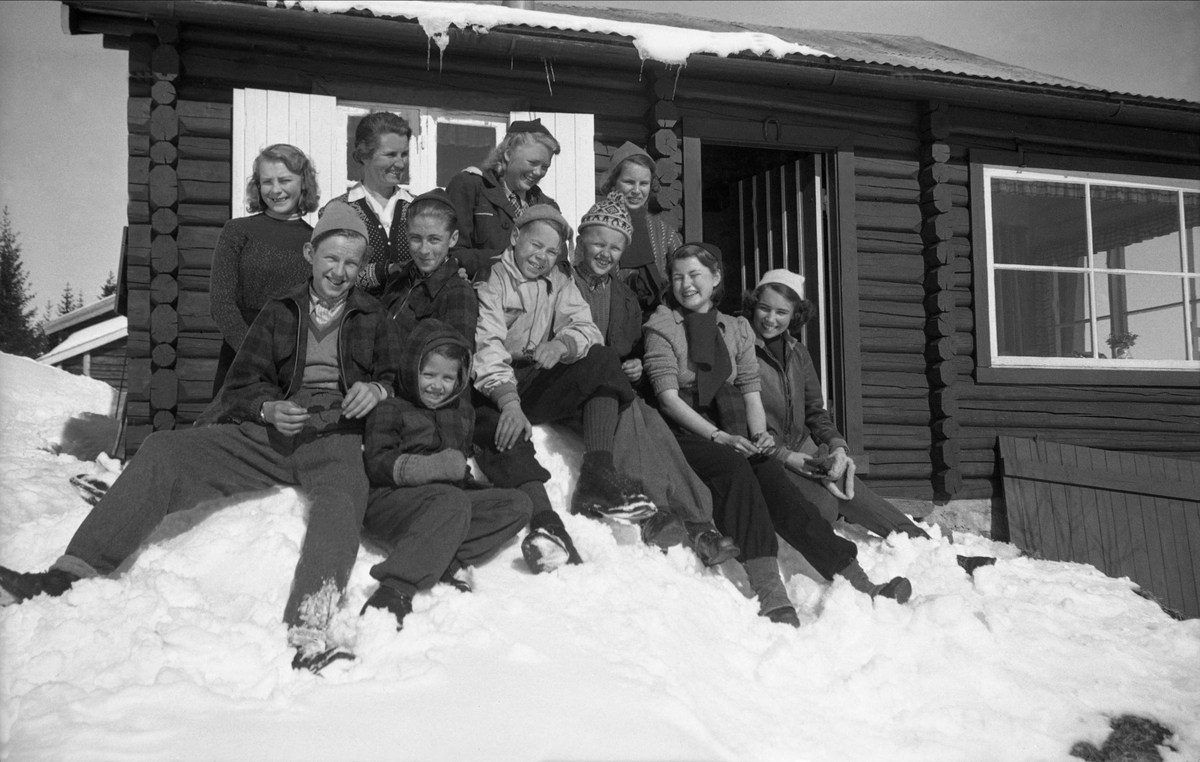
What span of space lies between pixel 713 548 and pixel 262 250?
231 centimetres

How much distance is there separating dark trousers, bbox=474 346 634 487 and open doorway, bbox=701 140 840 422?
3233 mm

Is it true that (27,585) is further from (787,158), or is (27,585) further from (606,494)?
(787,158)

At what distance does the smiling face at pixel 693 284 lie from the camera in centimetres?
433

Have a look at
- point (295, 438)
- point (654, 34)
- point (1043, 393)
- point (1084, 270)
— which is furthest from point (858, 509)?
point (1084, 270)

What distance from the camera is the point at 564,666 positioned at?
265 centimetres

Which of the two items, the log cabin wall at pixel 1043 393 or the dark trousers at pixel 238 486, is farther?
the log cabin wall at pixel 1043 393

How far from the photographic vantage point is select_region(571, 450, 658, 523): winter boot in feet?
11.9

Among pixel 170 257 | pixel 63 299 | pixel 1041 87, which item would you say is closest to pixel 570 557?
pixel 170 257

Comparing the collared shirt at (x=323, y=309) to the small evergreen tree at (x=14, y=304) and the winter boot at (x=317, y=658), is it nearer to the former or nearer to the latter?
the winter boot at (x=317, y=658)

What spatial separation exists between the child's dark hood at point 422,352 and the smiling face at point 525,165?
137 cm

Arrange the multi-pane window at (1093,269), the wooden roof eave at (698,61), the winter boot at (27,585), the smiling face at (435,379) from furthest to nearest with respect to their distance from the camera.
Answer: the multi-pane window at (1093,269) < the wooden roof eave at (698,61) < the smiling face at (435,379) < the winter boot at (27,585)

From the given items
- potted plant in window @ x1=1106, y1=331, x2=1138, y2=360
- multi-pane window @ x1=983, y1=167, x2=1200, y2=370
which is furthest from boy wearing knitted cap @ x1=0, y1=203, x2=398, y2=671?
potted plant in window @ x1=1106, y1=331, x2=1138, y2=360

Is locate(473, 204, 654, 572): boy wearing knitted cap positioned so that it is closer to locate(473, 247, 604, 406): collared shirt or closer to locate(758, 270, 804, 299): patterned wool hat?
locate(473, 247, 604, 406): collared shirt

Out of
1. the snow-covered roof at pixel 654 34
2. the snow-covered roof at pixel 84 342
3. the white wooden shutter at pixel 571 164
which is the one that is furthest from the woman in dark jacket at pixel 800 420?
the snow-covered roof at pixel 84 342
